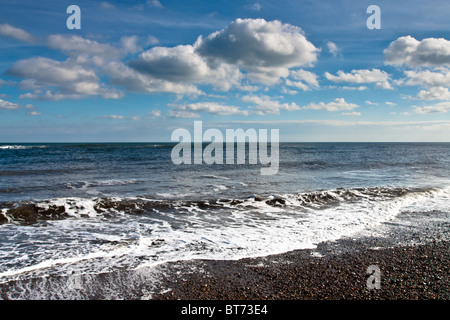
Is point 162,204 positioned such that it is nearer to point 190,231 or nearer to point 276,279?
point 190,231

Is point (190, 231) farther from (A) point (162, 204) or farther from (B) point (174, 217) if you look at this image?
(A) point (162, 204)

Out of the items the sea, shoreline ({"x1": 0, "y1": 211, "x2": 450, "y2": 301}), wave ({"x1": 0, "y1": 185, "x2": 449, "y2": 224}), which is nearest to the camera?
shoreline ({"x1": 0, "y1": 211, "x2": 450, "y2": 301})

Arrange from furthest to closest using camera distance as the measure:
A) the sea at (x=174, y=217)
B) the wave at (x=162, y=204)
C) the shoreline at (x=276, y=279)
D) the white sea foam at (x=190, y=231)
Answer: the wave at (x=162, y=204) < the sea at (x=174, y=217) < the white sea foam at (x=190, y=231) < the shoreline at (x=276, y=279)

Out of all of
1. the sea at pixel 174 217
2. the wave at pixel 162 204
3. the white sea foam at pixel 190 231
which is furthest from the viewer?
the wave at pixel 162 204

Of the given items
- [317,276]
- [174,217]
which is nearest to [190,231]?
[174,217]

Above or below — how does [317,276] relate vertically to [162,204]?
below

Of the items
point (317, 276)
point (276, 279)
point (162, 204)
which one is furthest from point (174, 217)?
point (317, 276)

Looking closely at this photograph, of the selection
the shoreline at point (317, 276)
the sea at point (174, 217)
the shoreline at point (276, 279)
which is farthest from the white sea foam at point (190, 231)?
the shoreline at point (317, 276)

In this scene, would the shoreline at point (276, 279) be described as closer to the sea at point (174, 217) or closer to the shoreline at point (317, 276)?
the shoreline at point (317, 276)

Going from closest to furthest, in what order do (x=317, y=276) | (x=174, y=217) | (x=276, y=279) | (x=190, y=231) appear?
(x=276, y=279) → (x=317, y=276) → (x=190, y=231) → (x=174, y=217)

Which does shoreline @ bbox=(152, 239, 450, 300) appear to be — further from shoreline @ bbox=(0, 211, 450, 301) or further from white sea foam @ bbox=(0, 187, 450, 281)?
white sea foam @ bbox=(0, 187, 450, 281)

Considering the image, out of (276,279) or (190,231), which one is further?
(190,231)

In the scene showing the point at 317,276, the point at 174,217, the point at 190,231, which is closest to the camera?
the point at 317,276

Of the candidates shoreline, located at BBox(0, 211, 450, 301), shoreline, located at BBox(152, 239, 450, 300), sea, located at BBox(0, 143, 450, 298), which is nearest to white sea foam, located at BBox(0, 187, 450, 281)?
sea, located at BBox(0, 143, 450, 298)
